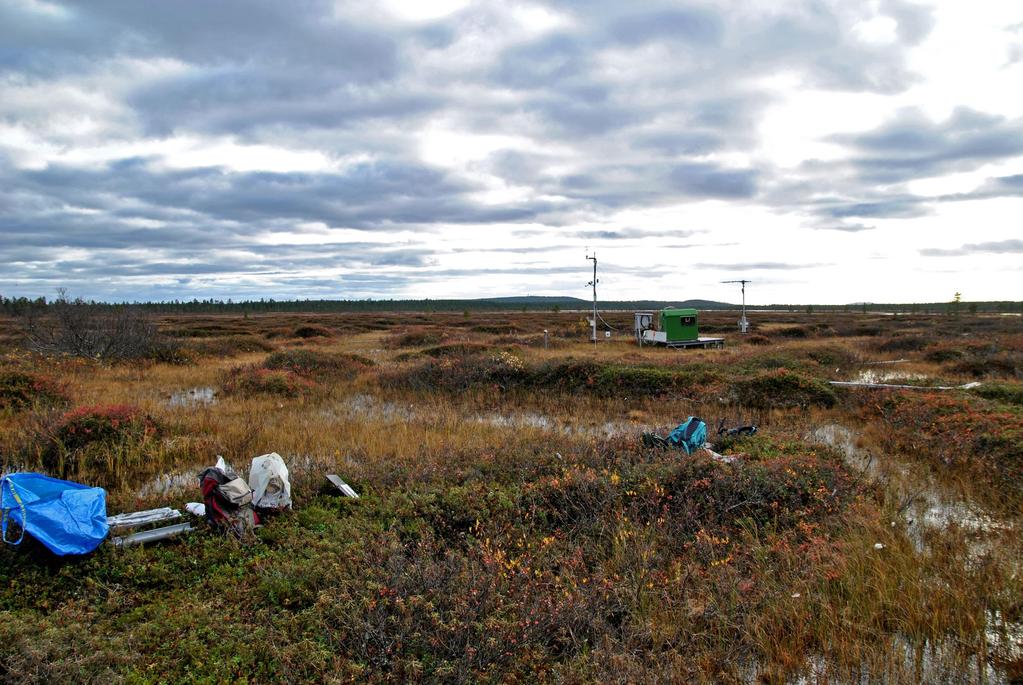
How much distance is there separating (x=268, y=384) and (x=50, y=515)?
10.6 meters

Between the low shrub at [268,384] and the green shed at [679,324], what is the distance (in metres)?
19.5

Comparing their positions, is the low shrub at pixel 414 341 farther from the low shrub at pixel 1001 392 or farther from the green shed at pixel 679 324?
the low shrub at pixel 1001 392

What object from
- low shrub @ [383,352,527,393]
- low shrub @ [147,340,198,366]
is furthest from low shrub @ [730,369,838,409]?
low shrub @ [147,340,198,366]

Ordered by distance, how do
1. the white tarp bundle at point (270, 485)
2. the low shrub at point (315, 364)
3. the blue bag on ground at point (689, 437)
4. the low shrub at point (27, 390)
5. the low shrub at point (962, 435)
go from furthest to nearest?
the low shrub at point (315, 364) → the low shrub at point (27, 390) → the blue bag on ground at point (689, 437) → the low shrub at point (962, 435) → the white tarp bundle at point (270, 485)

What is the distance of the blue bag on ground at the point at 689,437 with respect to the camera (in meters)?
9.05

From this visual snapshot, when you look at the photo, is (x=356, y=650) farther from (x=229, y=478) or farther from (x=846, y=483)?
(x=846, y=483)

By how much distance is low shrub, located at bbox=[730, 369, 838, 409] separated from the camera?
45.0 ft

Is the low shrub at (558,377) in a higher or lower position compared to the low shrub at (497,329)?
lower

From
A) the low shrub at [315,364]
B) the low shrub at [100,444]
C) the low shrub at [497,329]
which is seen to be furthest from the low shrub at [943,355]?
the low shrub at [497,329]

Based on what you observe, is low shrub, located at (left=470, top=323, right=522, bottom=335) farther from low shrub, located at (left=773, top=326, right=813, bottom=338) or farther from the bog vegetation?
the bog vegetation

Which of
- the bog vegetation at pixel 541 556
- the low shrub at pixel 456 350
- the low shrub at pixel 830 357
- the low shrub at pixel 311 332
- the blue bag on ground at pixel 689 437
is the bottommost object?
the bog vegetation at pixel 541 556

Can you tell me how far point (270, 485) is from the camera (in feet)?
21.7

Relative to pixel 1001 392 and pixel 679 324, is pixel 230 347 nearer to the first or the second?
pixel 679 324

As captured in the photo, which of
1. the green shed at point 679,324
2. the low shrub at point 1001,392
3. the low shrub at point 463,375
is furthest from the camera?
the green shed at point 679,324
